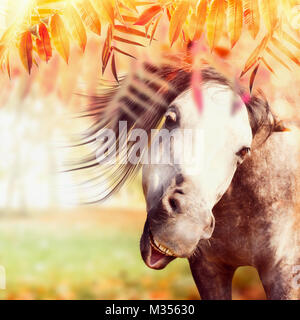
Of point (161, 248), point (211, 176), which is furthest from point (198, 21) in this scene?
point (161, 248)

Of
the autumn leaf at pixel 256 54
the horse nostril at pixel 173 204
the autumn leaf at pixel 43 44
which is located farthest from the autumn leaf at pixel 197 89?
the autumn leaf at pixel 43 44

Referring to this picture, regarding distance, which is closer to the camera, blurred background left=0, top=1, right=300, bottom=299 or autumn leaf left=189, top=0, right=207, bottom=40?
autumn leaf left=189, top=0, right=207, bottom=40

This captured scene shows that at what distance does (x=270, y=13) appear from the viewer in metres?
1.05

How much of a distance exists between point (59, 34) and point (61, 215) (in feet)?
1.69

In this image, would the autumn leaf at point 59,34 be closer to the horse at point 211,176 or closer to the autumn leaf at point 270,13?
the horse at point 211,176

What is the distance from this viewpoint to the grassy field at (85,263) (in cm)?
135

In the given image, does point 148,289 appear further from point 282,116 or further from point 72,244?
point 282,116

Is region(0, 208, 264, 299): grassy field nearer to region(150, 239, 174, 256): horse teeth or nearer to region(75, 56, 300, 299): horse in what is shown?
region(75, 56, 300, 299): horse

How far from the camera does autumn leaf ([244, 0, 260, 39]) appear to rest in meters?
1.09

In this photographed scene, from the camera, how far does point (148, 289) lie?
136 cm

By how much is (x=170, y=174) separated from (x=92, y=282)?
0.50 m

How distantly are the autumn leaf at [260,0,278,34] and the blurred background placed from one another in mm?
300

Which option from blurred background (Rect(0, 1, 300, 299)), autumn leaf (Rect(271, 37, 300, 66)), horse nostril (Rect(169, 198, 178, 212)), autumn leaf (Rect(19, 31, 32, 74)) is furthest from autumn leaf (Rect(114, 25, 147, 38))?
horse nostril (Rect(169, 198, 178, 212))

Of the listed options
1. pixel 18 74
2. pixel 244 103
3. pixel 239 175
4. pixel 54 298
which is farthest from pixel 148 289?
pixel 18 74
